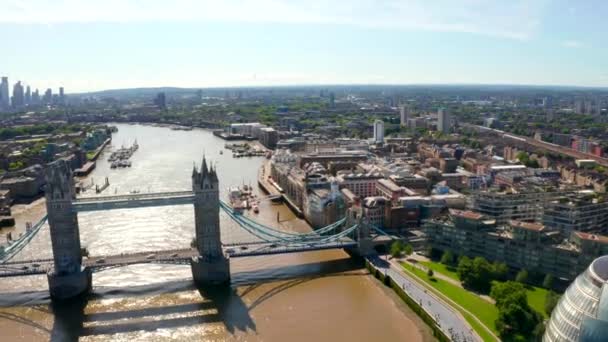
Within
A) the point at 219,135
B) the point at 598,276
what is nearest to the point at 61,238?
the point at 598,276

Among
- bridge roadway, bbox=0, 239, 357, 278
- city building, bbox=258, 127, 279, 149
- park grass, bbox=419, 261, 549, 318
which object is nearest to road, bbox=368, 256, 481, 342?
park grass, bbox=419, 261, 549, 318

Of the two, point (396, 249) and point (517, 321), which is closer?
point (517, 321)

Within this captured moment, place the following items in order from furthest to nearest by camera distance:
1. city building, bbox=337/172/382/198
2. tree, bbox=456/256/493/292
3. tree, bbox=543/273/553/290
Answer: city building, bbox=337/172/382/198 → tree, bbox=456/256/493/292 → tree, bbox=543/273/553/290

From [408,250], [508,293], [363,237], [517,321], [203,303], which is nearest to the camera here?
[517,321]

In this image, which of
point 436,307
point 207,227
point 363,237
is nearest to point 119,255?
point 207,227

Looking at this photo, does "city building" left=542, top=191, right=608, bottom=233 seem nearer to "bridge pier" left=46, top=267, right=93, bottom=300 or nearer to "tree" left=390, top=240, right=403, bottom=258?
"tree" left=390, top=240, right=403, bottom=258

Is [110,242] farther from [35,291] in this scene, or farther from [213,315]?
[213,315]

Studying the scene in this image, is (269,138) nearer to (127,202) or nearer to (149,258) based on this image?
(127,202)
